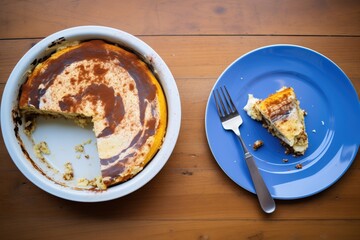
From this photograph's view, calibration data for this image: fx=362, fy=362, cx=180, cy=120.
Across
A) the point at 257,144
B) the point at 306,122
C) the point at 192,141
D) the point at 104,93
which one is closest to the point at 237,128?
the point at 257,144

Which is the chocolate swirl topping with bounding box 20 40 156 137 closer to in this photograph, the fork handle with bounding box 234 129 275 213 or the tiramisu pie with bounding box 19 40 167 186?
the tiramisu pie with bounding box 19 40 167 186

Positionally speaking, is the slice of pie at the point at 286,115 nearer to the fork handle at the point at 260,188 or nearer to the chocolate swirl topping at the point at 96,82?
the fork handle at the point at 260,188

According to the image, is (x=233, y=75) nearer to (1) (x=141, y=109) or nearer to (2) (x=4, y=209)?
(1) (x=141, y=109)

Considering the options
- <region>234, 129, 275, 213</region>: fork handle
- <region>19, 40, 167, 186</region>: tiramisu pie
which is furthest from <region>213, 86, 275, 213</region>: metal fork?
<region>19, 40, 167, 186</region>: tiramisu pie

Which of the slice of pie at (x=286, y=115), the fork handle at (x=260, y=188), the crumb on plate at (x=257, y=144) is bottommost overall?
the fork handle at (x=260, y=188)

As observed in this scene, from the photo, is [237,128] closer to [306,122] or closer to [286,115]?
[286,115]

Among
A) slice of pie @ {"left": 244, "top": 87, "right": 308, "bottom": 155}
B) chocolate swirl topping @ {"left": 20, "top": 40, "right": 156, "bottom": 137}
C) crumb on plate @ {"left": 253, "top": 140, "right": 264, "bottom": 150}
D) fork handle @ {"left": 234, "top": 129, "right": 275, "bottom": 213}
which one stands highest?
chocolate swirl topping @ {"left": 20, "top": 40, "right": 156, "bottom": 137}

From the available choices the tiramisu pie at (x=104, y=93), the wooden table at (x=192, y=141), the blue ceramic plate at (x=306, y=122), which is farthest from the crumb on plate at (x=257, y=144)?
the tiramisu pie at (x=104, y=93)
